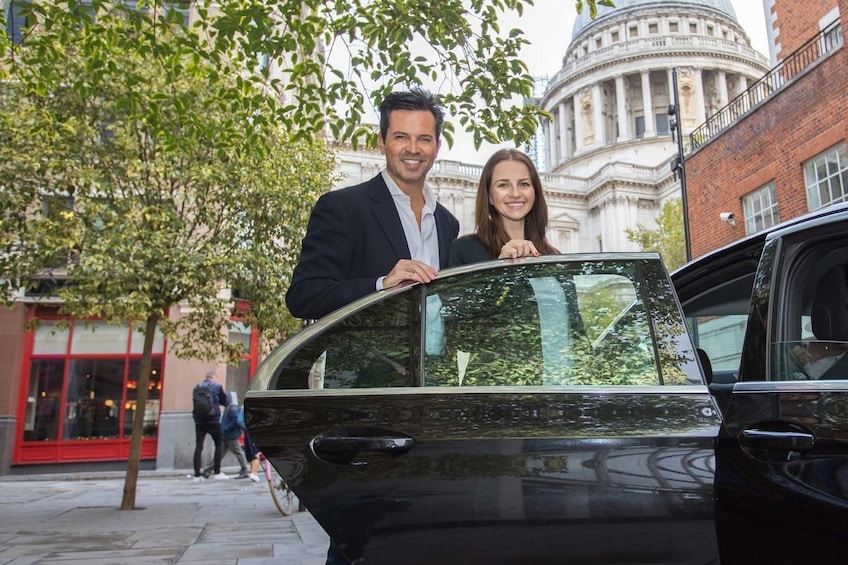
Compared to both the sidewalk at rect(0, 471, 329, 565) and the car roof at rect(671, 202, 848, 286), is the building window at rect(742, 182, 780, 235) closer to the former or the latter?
the sidewalk at rect(0, 471, 329, 565)

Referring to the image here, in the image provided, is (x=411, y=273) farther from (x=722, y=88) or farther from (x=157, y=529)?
(x=722, y=88)

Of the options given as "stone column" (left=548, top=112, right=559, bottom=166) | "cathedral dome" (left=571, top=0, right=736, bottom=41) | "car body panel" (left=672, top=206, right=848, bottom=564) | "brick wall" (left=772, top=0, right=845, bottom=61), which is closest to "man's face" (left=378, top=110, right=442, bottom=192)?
"car body panel" (left=672, top=206, right=848, bottom=564)

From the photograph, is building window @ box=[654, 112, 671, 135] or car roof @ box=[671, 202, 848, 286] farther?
building window @ box=[654, 112, 671, 135]

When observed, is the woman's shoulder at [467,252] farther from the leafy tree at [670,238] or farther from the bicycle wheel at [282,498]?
the leafy tree at [670,238]

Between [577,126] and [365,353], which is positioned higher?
[577,126]

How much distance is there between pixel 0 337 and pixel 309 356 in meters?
18.4

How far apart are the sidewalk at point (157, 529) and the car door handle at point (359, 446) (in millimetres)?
4042

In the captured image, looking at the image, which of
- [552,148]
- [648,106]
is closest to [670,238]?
[648,106]

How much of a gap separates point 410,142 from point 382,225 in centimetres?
32

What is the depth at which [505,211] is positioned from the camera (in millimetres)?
2574

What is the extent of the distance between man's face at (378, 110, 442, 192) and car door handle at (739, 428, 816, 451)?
4.50 feet

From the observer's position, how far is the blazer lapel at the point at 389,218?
2.42m

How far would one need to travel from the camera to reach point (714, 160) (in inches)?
671

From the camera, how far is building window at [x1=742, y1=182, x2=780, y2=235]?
1500cm
